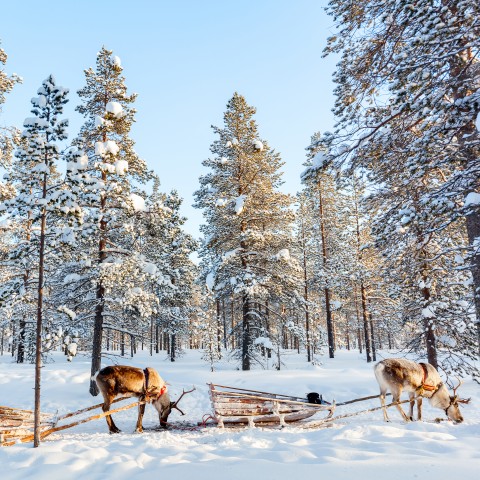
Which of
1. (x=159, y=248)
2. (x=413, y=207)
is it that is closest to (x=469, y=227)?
(x=413, y=207)

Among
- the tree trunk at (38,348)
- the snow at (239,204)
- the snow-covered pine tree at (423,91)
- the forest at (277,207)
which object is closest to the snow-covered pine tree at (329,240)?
the forest at (277,207)

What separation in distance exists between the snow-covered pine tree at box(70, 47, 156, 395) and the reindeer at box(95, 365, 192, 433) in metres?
4.49

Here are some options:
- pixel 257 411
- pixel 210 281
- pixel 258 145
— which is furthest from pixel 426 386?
pixel 258 145

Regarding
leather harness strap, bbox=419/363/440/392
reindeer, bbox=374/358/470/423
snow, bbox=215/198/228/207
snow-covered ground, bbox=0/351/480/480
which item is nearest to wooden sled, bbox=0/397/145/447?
snow-covered ground, bbox=0/351/480/480

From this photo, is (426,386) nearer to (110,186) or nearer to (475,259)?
(475,259)

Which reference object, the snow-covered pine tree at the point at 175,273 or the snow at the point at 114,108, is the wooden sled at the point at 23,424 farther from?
the snow-covered pine tree at the point at 175,273

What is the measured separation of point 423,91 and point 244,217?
13.4m

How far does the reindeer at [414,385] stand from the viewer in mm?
9328

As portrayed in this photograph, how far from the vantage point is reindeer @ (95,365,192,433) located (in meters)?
9.65

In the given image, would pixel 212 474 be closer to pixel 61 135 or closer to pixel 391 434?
pixel 391 434

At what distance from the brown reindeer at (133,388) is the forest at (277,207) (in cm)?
141

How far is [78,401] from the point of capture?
13.5 m

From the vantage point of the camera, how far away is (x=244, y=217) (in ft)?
64.2

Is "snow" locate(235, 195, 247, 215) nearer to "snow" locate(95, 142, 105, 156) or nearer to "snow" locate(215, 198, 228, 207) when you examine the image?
"snow" locate(215, 198, 228, 207)
